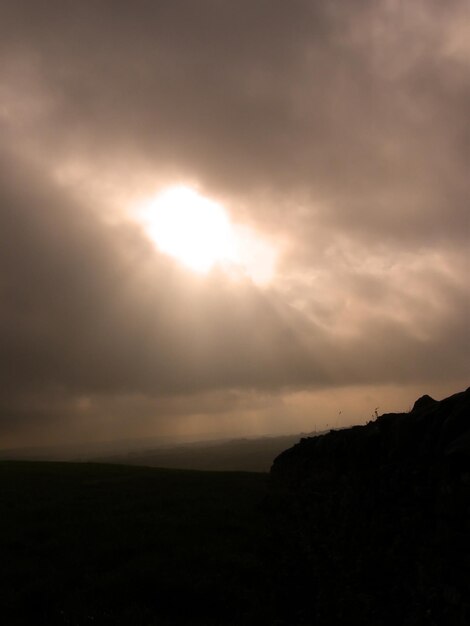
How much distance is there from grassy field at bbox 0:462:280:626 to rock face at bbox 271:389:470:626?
5.40 ft

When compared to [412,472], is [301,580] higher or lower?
lower

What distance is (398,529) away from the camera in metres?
9.07

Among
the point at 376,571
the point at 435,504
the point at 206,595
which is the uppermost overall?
the point at 435,504

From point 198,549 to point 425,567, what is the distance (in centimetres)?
900

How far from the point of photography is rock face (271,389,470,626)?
7.06m

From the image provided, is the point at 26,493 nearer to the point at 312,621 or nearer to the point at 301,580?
the point at 301,580

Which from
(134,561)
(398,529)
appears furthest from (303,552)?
(398,529)

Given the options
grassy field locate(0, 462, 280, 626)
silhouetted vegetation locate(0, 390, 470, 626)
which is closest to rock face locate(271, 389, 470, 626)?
silhouetted vegetation locate(0, 390, 470, 626)

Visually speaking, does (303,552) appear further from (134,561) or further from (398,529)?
(398,529)

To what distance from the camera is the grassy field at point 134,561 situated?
10.3 meters

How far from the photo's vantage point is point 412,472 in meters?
9.05

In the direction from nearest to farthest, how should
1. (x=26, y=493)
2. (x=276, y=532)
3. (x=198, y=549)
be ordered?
(x=198, y=549)
(x=276, y=532)
(x=26, y=493)

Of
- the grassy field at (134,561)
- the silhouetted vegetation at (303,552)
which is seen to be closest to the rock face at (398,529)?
the silhouetted vegetation at (303,552)

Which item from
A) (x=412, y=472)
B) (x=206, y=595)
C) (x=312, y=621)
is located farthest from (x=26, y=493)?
(x=412, y=472)
